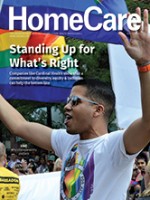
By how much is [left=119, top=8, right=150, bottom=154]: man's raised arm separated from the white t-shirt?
0.47ft

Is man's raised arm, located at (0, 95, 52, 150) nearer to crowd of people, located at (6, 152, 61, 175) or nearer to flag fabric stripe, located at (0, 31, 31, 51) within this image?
crowd of people, located at (6, 152, 61, 175)

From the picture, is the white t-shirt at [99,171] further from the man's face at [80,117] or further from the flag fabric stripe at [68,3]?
the flag fabric stripe at [68,3]

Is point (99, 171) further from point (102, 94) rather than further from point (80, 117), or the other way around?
point (102, 94)

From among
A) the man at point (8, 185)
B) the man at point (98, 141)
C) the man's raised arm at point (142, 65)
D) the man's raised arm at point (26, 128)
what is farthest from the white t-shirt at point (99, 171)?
the man at point (8, 185)

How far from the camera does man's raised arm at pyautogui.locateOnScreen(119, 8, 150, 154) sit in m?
2.75

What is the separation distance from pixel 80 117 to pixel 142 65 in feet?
1.92

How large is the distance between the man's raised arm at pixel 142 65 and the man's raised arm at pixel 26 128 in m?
→ 0.81

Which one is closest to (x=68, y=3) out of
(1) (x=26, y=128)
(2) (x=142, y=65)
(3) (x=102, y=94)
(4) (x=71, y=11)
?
(4) (x=71, y=11)

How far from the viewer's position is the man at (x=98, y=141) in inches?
110

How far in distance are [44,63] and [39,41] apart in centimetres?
51

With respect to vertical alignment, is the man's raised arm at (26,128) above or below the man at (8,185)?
above

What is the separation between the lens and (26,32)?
364 inches

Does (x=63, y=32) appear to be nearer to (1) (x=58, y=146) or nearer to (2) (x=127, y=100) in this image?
(2) (x=127, y=100)

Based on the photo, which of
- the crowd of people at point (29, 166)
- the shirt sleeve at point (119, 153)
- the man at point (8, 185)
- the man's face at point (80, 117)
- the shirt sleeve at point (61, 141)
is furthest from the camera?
the crowd of people at point (29, 166)
